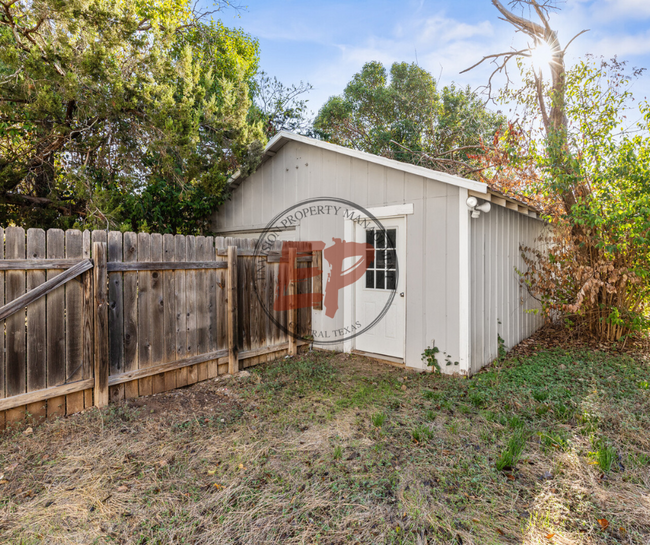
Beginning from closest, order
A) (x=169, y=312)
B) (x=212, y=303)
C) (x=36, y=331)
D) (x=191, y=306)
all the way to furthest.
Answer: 1. (x=36, y=331)
2. (x=169, y=312)
3. (x=191, y=306)
4. (x=212, y=303)

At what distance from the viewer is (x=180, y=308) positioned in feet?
13.9

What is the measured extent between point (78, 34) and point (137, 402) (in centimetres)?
507

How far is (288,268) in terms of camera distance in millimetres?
5637

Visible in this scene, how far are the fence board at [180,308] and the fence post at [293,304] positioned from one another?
5.77 ft

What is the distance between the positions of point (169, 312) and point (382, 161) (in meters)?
3.50

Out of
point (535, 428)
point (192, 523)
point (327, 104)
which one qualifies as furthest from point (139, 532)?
point (327, 104)

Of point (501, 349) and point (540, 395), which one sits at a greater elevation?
point (501, 349)

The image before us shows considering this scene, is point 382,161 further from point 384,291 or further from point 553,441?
point 553,441

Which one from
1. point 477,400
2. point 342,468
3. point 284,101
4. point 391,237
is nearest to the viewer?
point 342,468

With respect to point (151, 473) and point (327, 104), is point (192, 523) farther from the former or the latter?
point (327, 104)

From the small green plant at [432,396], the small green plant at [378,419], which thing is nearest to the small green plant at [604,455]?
the small green plant at [432,396]

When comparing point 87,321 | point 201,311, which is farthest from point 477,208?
point 87,321

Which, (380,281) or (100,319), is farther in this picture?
(380,281)

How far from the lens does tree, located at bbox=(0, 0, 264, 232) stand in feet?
16.1
